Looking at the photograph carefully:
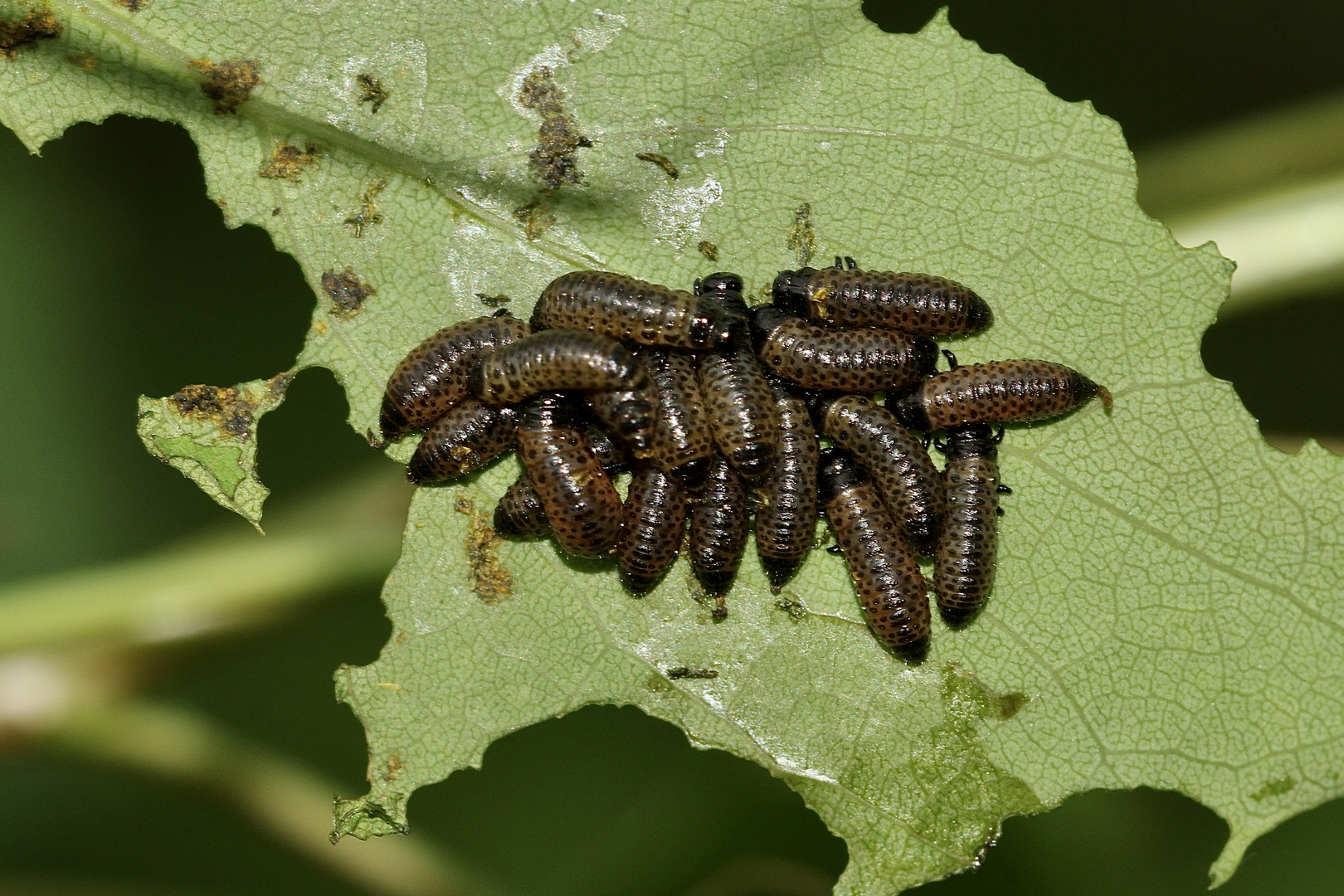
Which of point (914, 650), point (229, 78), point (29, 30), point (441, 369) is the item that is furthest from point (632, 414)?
point (29, 30)

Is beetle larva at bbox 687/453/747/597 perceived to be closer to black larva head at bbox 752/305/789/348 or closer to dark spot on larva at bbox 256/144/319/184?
black larva head at bbox 752/305/789/348

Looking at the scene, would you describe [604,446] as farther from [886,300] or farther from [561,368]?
[886,300]

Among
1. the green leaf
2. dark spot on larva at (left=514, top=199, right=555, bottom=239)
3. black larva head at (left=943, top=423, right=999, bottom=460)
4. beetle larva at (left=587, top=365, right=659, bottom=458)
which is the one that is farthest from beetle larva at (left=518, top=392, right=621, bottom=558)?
black larva head at (left=943, top=423, right=999, bottom=460)

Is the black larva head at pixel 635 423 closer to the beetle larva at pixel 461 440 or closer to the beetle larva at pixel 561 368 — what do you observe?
the beetle larva at pixel 561 368

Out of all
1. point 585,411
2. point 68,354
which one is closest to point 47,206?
point 68,354

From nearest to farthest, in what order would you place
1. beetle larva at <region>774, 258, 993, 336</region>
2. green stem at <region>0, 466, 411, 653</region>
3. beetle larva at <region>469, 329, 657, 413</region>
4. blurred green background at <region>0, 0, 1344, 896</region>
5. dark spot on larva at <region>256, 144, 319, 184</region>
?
1. beetle larva at <region>469, 329, 657, 413</region>
2. beetle larva at <region>774, 258, 993, 336</region>
3. dark spot on larva at <region>256, 144, 319, 184</region>
4. green stem at <region>0, 466, 411, 653</region>
5. blurred green background at <region>0, 0, 1344, 896</region>

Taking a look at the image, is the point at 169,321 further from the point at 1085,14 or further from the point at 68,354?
the point at 1085,14
